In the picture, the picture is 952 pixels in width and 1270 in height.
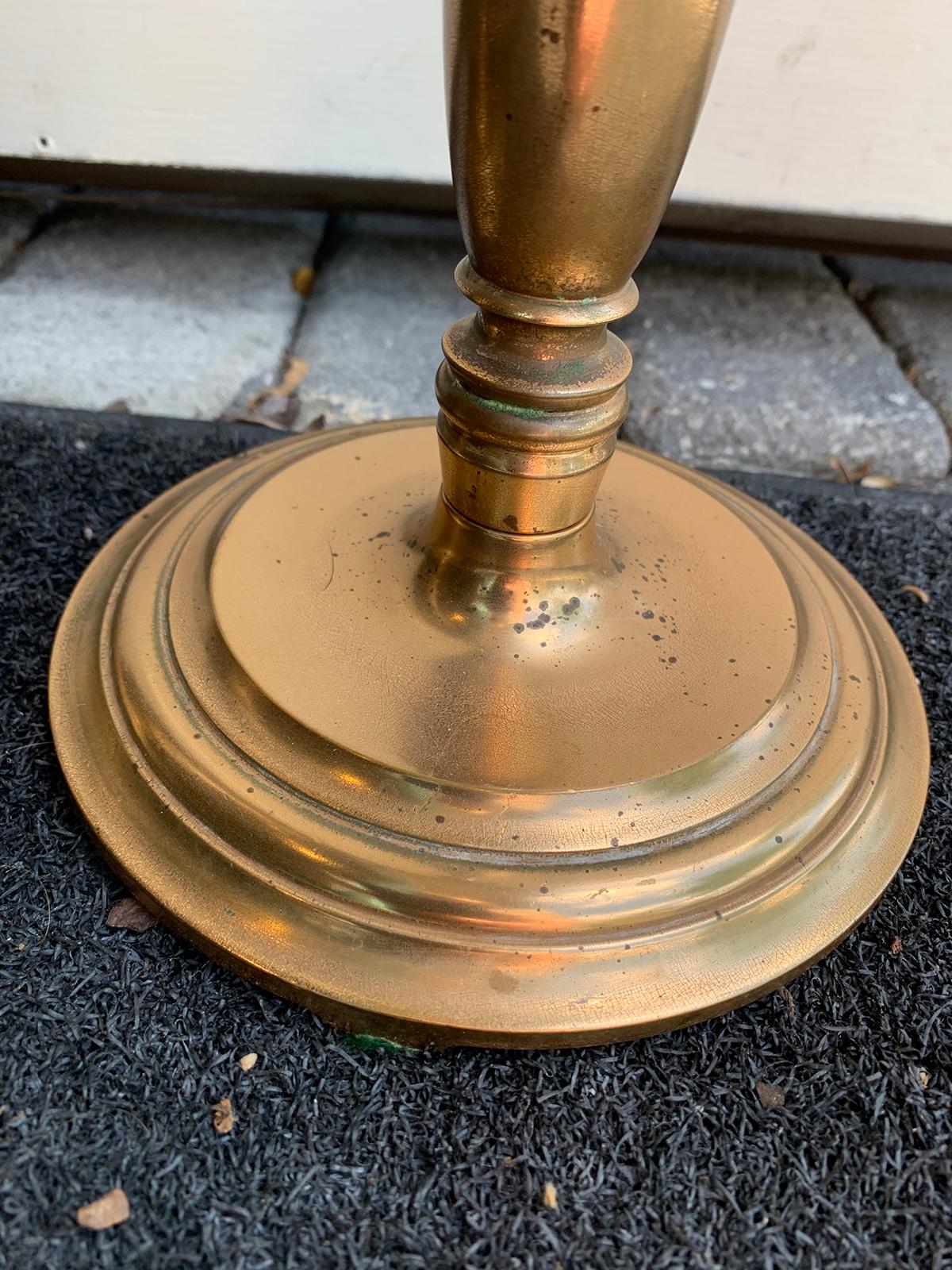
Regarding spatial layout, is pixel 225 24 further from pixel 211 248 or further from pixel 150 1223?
pixel 150 1223

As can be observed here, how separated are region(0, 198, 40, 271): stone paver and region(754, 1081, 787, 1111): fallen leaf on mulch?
43.6 inches

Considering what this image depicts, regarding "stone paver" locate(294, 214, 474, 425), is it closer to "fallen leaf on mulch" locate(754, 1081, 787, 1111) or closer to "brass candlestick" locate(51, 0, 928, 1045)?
"brass candlestick" locate(51, 0, 928, 1045)

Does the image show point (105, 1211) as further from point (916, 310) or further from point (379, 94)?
point (916, 310)

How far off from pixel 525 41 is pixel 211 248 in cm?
91

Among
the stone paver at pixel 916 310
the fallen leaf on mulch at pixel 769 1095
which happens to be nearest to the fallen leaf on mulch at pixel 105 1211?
the fallen leaf on mulch at pixel 769 1095

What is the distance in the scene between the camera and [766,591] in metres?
0.62

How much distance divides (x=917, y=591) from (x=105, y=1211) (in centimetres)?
69

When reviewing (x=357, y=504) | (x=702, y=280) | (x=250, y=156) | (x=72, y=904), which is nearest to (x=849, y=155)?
(x=702, y=280)

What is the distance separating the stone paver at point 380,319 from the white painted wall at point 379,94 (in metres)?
0.14

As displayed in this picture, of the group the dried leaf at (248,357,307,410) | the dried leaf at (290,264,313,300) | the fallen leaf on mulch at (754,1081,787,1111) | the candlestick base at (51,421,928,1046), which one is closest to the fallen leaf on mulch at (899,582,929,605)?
the candlestick base at (51,421,928,1046)

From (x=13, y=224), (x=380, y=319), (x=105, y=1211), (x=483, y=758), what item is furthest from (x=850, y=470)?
(x=13, y=224)

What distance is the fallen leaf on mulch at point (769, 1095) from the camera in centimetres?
48

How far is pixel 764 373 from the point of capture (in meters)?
1.09

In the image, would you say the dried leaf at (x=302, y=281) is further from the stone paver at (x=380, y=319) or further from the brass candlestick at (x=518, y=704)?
the brass candlestick at (x=518, y=704)
